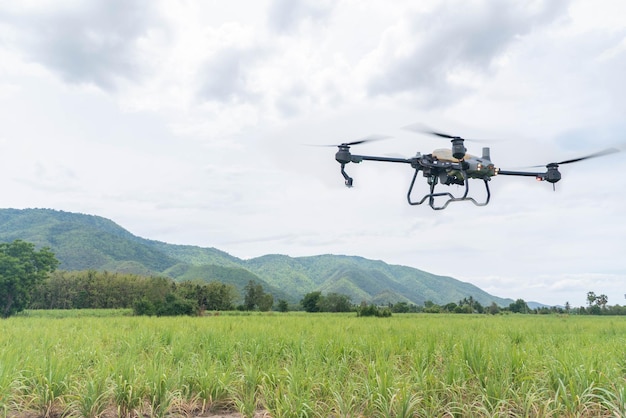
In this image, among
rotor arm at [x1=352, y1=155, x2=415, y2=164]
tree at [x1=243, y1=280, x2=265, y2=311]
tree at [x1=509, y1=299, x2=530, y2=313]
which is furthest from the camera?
tree at [x1=509, y1=299, x2=530, y2=313]

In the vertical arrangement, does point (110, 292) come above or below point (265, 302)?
above

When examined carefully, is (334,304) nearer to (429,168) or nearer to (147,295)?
(147,295)

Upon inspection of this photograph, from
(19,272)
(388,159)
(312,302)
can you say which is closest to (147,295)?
(19,272)

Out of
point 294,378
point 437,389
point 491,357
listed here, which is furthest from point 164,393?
point 491,357

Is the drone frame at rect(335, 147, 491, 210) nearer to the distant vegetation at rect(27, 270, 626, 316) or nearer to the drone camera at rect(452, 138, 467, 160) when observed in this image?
the drone camera at rect(452, 138, 467, 160)

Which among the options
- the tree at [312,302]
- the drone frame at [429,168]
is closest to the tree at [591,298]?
the tree at [312,302]

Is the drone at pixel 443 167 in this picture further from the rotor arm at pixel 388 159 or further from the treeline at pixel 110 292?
the treeline at pixel 110 292

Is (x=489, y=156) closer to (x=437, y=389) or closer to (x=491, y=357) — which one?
(x=491, y=357)

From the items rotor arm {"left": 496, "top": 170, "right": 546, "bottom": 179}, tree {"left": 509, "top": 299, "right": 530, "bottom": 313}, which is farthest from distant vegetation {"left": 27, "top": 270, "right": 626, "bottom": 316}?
rotor arm {"left": 496, "top": 170, "right": 546, "bottom": 179}
